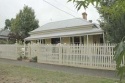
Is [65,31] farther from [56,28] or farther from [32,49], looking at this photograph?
[32,49]

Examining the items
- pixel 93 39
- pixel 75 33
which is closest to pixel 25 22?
pixel 93 39

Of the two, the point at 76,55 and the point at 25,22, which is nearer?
the point at 76,55

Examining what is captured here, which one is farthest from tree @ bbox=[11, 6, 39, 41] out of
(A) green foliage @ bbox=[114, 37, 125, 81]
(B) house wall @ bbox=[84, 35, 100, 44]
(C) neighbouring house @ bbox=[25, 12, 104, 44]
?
(A) green foliage @ bbox=[114, 37, 125, 81]

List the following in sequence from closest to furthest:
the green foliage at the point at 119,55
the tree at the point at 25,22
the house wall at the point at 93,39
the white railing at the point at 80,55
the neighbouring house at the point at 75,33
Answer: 1. the green foliage at the point at 119,55
2. the white railing at the point at 80,55
3. the neighbouring house at the point at 75,33
4. the house wall at the point at 93,39
5. the tree at the point at 25,22

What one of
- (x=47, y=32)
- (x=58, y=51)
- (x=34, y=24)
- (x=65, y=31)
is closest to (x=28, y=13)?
(x=34, y=24)

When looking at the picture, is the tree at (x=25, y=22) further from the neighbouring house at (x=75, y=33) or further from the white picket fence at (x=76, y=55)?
the white picket fence at (x=76, y=55)

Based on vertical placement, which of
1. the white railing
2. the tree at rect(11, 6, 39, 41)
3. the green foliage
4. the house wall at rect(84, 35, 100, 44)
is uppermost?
the tree at rect(11, 6, 39, 41)

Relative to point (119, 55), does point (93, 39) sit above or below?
above


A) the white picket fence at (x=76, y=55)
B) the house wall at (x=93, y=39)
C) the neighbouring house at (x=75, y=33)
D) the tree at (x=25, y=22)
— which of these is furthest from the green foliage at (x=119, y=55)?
the tree at (x=25, y=22)

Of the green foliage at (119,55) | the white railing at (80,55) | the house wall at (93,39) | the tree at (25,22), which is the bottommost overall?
the white railing at (80,55)

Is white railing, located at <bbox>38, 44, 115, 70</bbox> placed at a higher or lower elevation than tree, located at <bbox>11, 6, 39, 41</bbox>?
lower

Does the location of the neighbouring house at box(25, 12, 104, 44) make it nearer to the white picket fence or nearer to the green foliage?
the white picket fence

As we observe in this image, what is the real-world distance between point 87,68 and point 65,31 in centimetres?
1774

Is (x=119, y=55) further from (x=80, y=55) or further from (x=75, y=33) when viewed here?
(x=75, y=33)
